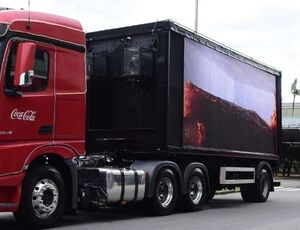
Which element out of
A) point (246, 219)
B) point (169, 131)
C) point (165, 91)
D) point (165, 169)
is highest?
point (165, 91)

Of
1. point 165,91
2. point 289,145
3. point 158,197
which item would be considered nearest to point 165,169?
point 158,197

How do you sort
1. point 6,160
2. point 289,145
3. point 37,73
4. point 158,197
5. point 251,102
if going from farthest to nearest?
point 289,145
point 251,102
point 158,197
point 37,73
point 6,160

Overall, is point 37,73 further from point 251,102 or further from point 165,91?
point 251,102

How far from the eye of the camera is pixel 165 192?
1211 centimetres

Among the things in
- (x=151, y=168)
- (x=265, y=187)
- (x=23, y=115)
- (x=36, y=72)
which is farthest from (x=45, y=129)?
(x=265, y=187)

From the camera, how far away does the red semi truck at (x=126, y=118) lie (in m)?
9.02

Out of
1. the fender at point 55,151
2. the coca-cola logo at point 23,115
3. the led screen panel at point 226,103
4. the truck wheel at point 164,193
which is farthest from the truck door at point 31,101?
the led screen panel at point 226,103

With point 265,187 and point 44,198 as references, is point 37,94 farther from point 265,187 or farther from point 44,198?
point 265,187

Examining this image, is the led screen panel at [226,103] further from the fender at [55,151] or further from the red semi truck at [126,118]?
the fender at [55,151]

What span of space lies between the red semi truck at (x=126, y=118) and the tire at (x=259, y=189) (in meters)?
0.04

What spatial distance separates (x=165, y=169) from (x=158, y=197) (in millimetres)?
590

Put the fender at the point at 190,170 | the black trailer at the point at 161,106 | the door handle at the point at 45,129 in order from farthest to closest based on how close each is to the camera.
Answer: the fender at the point at 190,170, the black trailer at the point at 161,106, the door handle at the point at 45,129

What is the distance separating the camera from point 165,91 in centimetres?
1186

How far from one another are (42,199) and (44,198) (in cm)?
7
